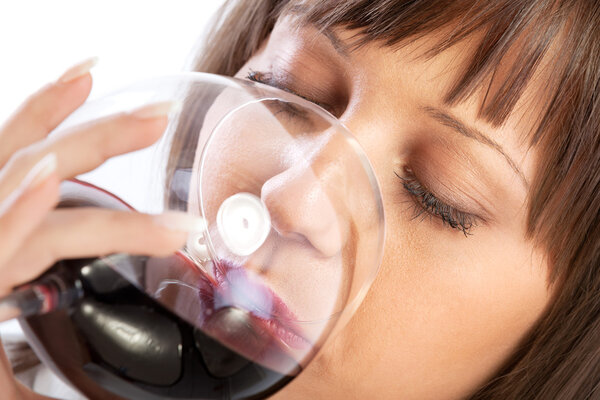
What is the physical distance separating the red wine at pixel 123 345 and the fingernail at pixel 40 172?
61 millimetres

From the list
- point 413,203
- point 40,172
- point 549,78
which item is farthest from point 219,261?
point 549,78

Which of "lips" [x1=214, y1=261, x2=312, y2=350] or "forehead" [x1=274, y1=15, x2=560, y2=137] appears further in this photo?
"forehead" [x1=274, y1=15, x2=560, y2=137]

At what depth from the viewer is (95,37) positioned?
1.83 metres

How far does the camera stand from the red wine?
1.55 feet

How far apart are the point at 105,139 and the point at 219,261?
136mm

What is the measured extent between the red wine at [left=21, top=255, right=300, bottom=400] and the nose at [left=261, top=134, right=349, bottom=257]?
0.10 metres

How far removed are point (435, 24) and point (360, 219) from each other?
0.28m

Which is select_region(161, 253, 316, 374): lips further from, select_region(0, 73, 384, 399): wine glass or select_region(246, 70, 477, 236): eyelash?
select_region(246, 70, 477, 236): eyelash

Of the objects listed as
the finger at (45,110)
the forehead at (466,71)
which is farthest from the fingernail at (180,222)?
the forehead at (466,71)

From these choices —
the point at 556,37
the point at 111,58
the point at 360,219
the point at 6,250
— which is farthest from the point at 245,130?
the point at 111,58

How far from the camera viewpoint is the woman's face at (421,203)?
72cm

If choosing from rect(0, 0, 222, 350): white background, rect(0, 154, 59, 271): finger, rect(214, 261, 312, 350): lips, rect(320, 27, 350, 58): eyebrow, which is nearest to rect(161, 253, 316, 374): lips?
rect(214, 261, 312, 350): lips

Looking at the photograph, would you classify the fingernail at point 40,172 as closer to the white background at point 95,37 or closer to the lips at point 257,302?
the lips at point 257,302

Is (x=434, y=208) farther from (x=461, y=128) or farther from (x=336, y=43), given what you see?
(x=336, y=43)
